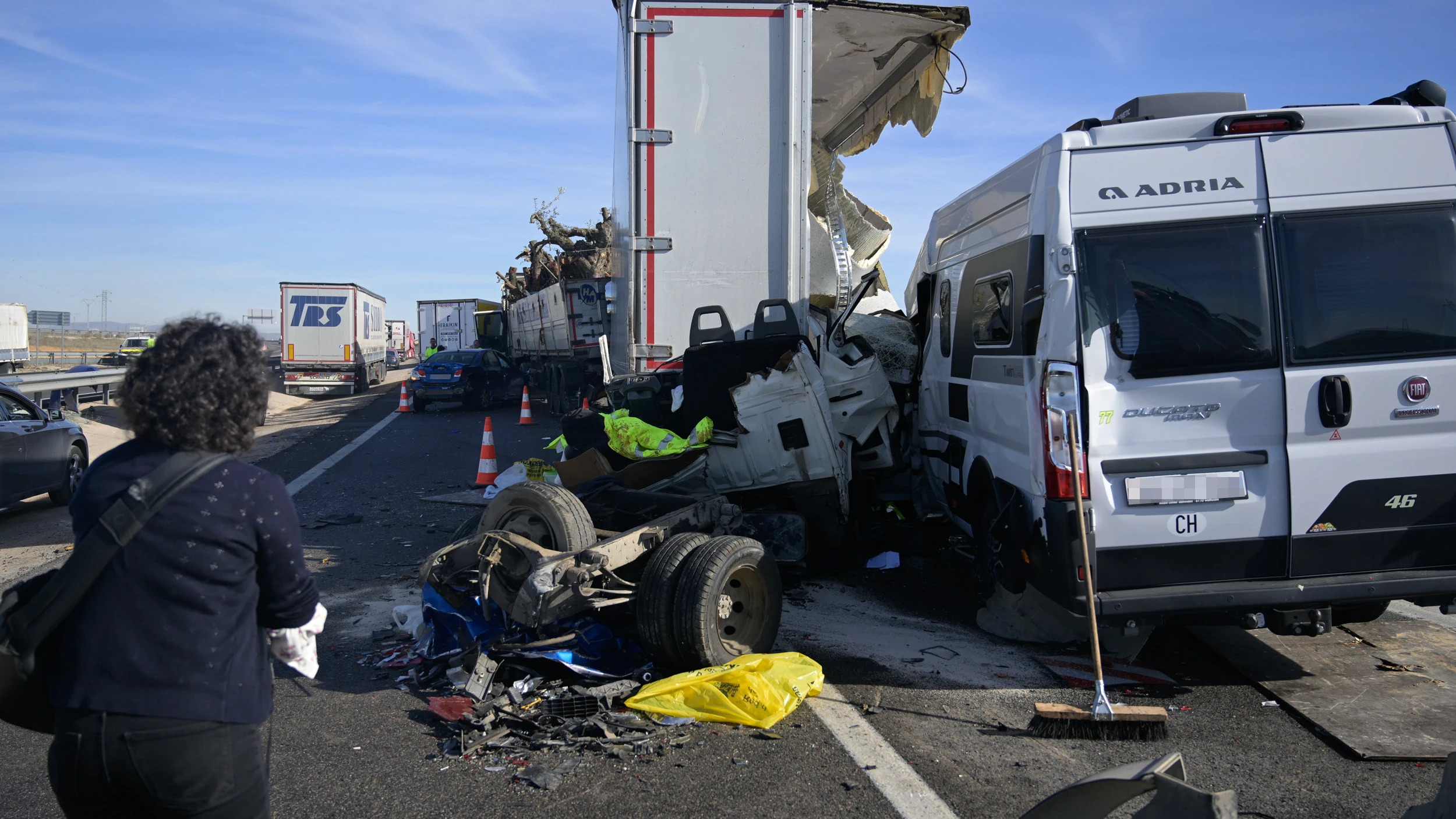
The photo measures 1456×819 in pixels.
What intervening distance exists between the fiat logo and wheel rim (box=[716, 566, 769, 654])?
2987 millimetres

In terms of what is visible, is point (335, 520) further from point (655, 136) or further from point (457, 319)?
point (457, 319)

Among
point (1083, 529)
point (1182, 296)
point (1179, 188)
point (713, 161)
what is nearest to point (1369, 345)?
point (1182, 296)

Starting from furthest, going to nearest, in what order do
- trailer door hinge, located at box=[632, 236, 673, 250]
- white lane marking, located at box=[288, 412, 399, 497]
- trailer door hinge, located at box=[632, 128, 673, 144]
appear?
white lane marking, located at box=[288, 412, 399, 497] → trailer door hinge, located at box=[632, 236, 673, 250] → trailer door hinge, located at box=[632, 128, 673, 144]

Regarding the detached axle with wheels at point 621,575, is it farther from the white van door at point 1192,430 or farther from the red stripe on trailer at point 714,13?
the red stripe on trailer at point 714,13

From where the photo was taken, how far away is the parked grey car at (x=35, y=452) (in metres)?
8.57

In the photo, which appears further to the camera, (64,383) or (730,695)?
(64,383)

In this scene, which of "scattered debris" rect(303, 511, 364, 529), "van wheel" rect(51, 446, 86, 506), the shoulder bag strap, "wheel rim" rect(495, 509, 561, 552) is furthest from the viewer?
"van wheel" rect(51, 446, 86, 506)

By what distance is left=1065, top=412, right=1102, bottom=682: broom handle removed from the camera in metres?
3.97

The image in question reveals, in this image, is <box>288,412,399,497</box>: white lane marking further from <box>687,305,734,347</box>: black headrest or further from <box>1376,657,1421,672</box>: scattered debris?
<box>1376,657,1421,672</box>: scattered debris

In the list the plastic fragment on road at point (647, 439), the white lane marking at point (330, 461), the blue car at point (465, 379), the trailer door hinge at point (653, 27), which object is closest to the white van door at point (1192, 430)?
→ the plastic fragment on road at point (647, 439)

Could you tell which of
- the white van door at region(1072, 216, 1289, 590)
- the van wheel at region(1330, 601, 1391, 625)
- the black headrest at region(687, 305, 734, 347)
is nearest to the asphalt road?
the van wheel at region(1330, 601, 1391, 625)

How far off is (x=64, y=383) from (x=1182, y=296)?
61.4 ft

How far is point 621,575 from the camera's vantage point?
16.4 ft

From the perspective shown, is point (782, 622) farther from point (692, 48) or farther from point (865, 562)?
point (692, 48)
